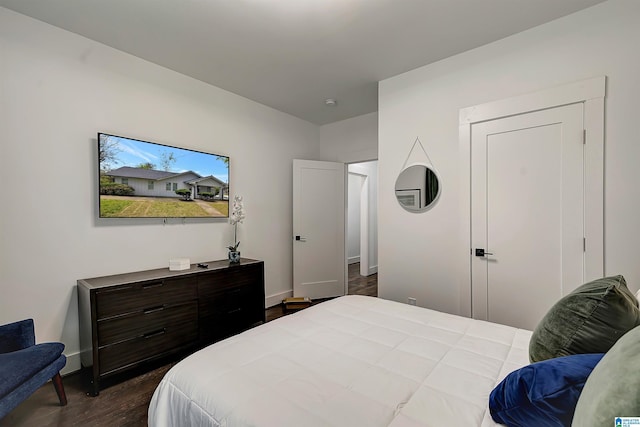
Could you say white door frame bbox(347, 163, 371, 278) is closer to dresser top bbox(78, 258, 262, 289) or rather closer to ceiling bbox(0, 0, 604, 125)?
ceiling bbox(0, 0, 604, 125)

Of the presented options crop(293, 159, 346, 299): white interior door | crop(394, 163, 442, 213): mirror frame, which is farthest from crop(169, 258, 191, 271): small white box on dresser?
crop(394, 163, 442, 213): mirror frame

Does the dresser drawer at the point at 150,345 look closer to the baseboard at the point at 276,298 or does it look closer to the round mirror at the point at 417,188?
the baseboard at the point at 276,298

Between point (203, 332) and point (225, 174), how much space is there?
176cm

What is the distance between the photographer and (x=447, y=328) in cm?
166

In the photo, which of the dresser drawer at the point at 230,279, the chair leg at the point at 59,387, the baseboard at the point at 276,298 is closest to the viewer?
the chair leg at the point at 59,387

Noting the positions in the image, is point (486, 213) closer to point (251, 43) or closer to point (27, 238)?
point (251, 43)

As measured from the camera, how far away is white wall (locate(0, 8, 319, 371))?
2076mm

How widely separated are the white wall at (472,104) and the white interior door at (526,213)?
0.17m

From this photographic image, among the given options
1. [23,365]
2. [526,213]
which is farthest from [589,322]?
[23,365]

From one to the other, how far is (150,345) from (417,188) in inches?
111

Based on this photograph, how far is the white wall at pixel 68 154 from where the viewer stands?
2.08 meters

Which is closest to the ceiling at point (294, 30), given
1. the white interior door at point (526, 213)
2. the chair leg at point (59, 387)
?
the white interior door at point (526, 213)

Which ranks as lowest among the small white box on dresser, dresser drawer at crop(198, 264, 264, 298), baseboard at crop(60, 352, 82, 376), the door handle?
baseboard at crop(60, 352, 82, 376)

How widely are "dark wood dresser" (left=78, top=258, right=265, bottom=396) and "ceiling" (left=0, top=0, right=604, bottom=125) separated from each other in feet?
6.68
